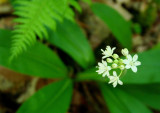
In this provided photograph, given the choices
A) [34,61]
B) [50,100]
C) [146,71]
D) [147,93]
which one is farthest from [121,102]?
[34,61]

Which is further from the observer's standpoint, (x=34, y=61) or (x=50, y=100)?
(x=34, y=61)

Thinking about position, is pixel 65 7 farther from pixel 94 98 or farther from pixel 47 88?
pixel 94 98

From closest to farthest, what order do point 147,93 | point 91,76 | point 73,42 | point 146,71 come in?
point 146,71 < point 91,76 < point 147,93 < point 73,42

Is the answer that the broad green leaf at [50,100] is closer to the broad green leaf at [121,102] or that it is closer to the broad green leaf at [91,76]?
the broad green leaf at [91,76]

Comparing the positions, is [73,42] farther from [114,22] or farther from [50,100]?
[50,100]

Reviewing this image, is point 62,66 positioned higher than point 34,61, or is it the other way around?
point 62,66

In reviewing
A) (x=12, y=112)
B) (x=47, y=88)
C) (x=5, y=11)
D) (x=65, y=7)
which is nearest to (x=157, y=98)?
(x=47, y=88)
